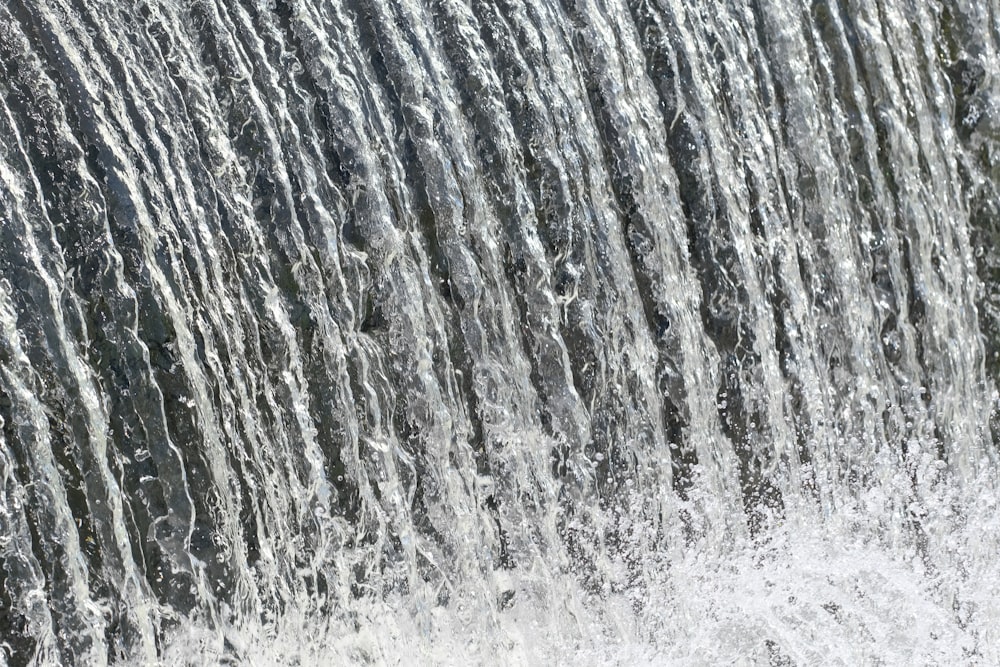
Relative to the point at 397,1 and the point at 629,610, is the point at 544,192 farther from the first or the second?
the point at 629,610

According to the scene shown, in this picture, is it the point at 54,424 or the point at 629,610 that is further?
the point at 629,610

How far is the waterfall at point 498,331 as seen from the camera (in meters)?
1.94

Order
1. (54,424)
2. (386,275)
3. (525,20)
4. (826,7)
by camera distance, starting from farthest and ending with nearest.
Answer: (826,7) → (525,20) → (386,275) → (54,424)

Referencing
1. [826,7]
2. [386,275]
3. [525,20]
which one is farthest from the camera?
[826,7]

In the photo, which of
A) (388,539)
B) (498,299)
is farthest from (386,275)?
(388,539)

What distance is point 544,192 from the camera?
7.16 ft

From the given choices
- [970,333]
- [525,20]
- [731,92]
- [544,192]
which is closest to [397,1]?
[525,20]

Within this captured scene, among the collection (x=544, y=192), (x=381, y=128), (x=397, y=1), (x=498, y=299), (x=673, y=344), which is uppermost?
(x=397, y=1)

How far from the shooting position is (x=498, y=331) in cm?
215

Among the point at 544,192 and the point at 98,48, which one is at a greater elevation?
the point at 98,48

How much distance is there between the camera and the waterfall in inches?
76.5

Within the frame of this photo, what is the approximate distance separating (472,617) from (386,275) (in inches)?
25.5

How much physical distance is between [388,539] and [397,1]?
942mm

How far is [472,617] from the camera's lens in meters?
2.22
